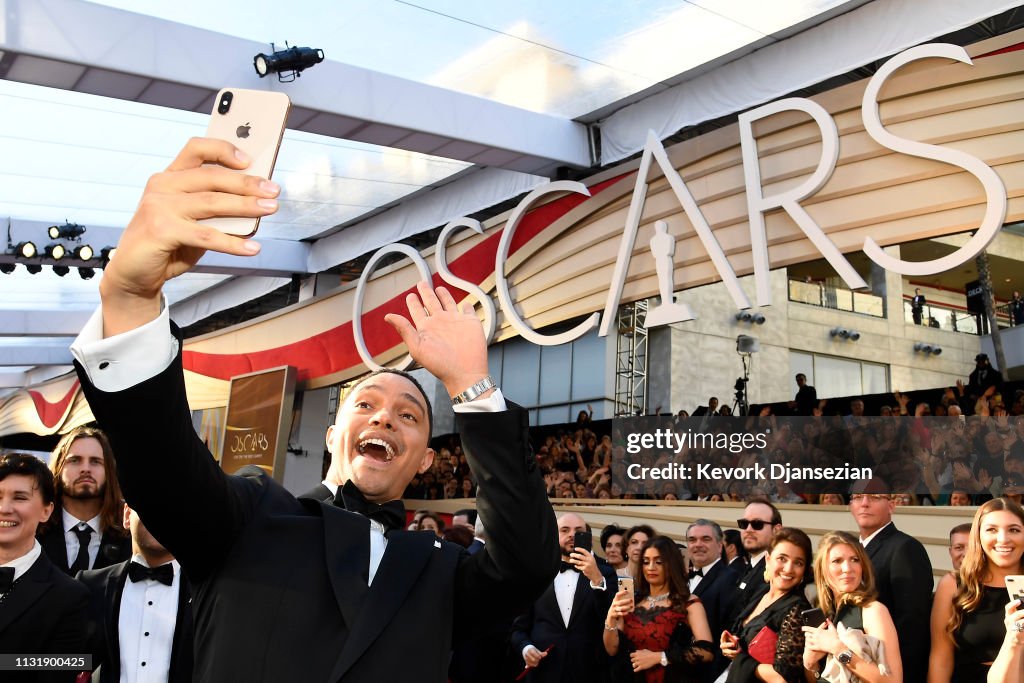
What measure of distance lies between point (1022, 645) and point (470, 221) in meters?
7.79

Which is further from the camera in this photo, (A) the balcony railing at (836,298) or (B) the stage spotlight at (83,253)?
(A) the balcony railing at (836,298)

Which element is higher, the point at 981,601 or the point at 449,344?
the point at 449,344

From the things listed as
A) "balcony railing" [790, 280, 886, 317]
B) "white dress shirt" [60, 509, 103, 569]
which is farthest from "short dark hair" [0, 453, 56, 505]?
"balcony railing" [790, 280, 886, 317]

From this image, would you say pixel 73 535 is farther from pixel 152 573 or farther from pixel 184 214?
pixel 184 214

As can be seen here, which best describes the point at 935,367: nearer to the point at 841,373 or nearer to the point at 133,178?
the point at 841,373

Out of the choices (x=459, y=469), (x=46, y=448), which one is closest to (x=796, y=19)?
(x=459, y=469)

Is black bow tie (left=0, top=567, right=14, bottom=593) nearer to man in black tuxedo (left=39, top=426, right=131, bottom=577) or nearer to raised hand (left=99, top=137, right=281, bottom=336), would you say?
man in black tuxedo (left=39, top=426, right=131, bottom=577)

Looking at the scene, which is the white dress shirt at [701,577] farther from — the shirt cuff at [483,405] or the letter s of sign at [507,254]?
the shirt cuff at [483,405]

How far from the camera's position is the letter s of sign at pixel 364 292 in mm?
11109

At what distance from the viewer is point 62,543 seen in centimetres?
370

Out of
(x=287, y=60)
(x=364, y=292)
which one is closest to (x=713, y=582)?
(x=287, y=60)

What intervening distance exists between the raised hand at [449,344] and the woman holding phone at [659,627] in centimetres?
343

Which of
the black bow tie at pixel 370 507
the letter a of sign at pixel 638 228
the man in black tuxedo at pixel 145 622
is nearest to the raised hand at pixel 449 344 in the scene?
the black bow tie at pixel 370 507

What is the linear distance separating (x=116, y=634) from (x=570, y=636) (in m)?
2.99
